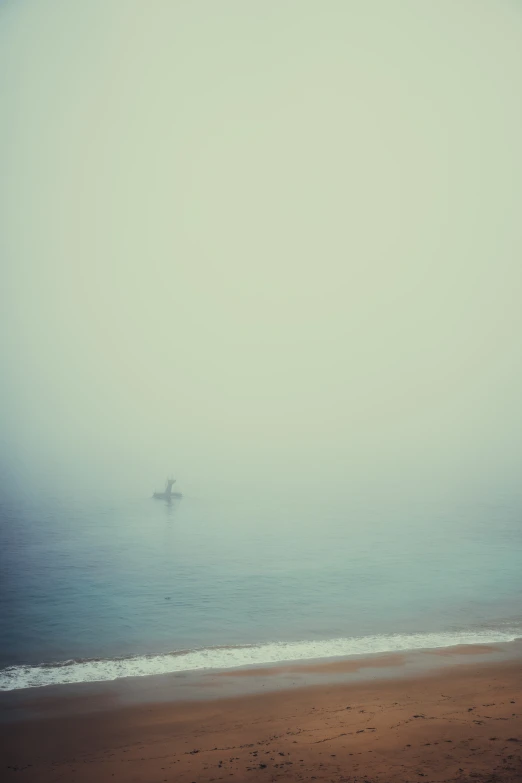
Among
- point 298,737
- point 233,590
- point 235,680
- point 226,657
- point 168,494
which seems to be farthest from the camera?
point 168,494

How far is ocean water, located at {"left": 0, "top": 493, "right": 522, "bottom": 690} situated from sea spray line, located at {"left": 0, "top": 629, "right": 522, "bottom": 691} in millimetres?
97

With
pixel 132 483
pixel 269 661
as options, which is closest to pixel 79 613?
pixel 269 661

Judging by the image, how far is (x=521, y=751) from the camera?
44.0 ft

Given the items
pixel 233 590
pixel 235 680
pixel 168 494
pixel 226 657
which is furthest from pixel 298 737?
pixel 168 494

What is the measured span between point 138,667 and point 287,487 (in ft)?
346

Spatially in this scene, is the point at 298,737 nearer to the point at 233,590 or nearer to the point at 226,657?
the point at 226,657

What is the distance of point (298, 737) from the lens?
1508 cm

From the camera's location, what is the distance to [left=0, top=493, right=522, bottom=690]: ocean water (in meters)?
24.2

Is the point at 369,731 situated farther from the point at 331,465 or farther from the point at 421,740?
the point at 331,465

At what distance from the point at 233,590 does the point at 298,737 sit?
21.2m

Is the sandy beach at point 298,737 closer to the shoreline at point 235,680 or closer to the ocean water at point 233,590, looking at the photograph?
the shoreline at point 235,680

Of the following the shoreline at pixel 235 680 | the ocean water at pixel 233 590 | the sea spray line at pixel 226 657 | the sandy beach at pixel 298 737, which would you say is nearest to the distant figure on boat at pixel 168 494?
the ocean water at pixel 233 590

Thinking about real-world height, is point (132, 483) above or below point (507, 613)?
above

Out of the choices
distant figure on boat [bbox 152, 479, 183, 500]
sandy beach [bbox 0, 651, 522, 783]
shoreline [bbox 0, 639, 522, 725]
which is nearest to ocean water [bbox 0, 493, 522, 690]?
→ shoreline [bbox 0, 639, 522, 725]
